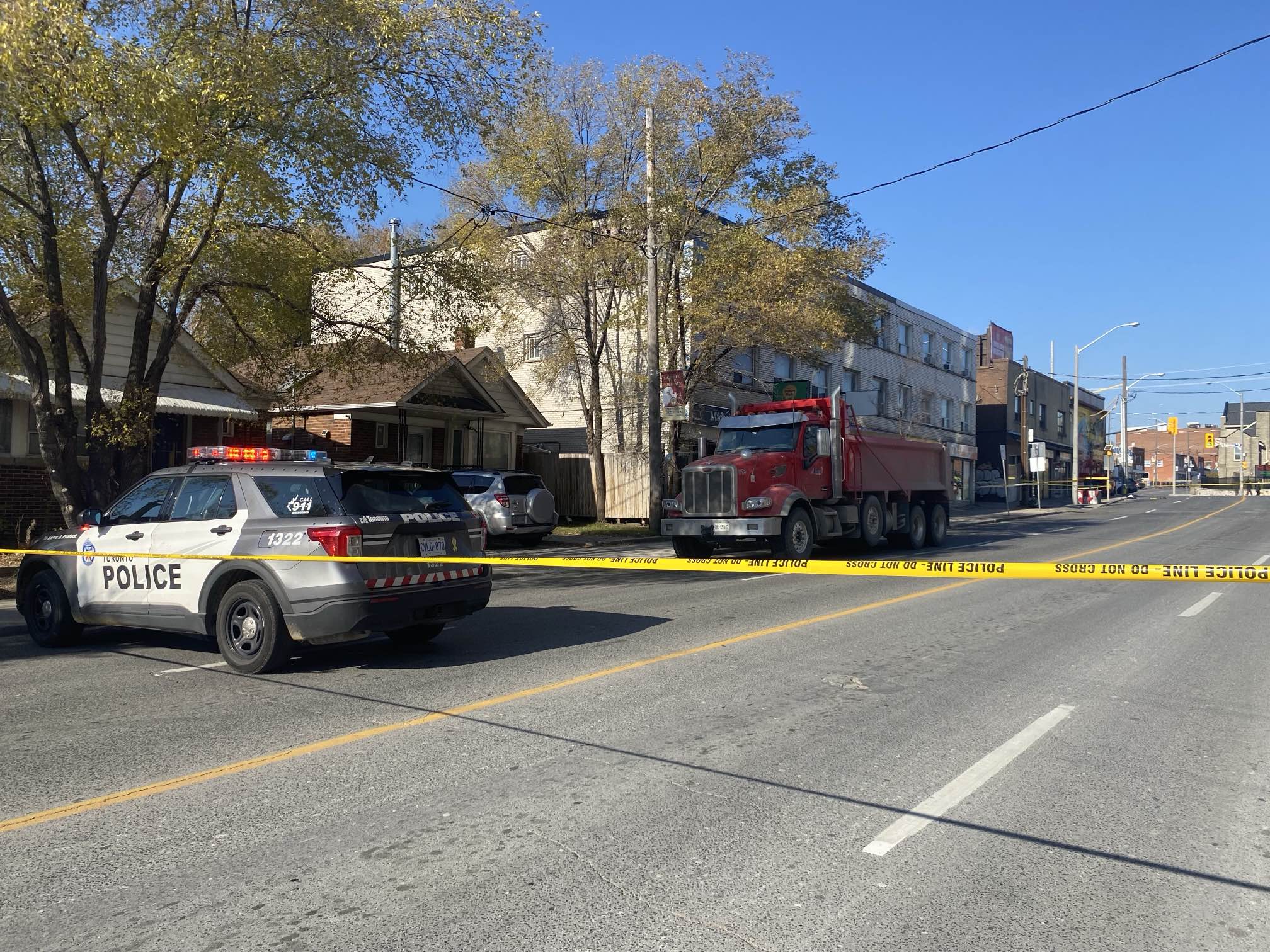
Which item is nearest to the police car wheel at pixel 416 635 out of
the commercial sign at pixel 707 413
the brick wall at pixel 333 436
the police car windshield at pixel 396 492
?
the police car windshield at pixel 396 492

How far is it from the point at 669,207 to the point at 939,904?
2248 centimetres

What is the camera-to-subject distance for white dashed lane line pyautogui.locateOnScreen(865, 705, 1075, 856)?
4445 millimetres

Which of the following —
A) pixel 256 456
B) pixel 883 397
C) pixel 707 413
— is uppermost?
pixel 883 397

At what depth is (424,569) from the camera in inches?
320

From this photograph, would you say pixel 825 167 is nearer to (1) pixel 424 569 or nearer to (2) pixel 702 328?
(2) pixel 702 328

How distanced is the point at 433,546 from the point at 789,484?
11244mm

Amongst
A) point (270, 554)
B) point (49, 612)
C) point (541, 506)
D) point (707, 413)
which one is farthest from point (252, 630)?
point (707, 413)

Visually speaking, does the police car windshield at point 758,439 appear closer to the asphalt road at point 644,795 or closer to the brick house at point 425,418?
the brick house at point 425,418

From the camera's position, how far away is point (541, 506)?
72.3 feet

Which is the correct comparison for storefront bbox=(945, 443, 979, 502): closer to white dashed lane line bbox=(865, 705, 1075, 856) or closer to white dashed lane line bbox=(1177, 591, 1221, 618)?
white dashed lane line bbox=(1177, 591, 1221, 618)

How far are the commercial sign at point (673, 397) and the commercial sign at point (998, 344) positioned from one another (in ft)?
153

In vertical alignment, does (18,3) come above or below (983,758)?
above

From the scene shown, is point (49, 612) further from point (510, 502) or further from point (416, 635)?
point (510, 502)

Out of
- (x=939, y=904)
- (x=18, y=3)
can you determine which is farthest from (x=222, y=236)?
(x=939, y=904)
